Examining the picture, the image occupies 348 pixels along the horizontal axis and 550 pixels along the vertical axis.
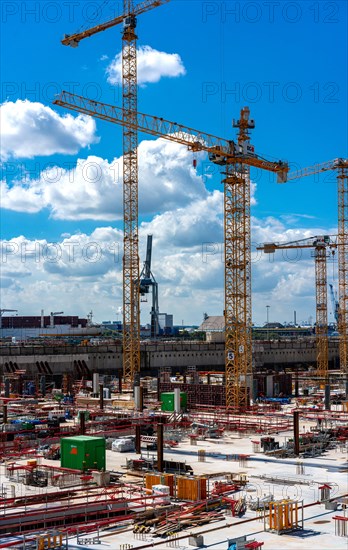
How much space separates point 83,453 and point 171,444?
44.6ft

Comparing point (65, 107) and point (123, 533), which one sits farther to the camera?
point (65, 107)

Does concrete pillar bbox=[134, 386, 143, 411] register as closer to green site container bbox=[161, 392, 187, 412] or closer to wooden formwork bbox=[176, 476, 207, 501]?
green site container bbox=[161, 392, 187, 412]

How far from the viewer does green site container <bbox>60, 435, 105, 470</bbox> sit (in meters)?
38.4

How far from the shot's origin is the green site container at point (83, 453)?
38.4m

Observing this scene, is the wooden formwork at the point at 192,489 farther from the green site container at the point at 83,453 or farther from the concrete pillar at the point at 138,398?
the concrete pillar at the point at 138,398

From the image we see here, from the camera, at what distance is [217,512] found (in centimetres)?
3117

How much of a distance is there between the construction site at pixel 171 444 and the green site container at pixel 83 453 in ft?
0.24

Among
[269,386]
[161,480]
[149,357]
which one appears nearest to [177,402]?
[269,386]

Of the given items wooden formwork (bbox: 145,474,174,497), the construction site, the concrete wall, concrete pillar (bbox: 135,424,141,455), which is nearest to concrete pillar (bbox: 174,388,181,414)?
the construction site

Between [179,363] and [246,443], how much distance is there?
65.1 meters

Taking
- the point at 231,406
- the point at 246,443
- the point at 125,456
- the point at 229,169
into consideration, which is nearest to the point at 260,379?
the point at 231,406

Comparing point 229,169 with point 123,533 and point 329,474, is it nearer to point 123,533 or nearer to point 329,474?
point 329,474

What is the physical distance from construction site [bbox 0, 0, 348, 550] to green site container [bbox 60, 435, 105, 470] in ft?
0.24

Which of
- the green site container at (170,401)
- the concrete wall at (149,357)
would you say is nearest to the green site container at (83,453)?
the green site container at (170,401)
